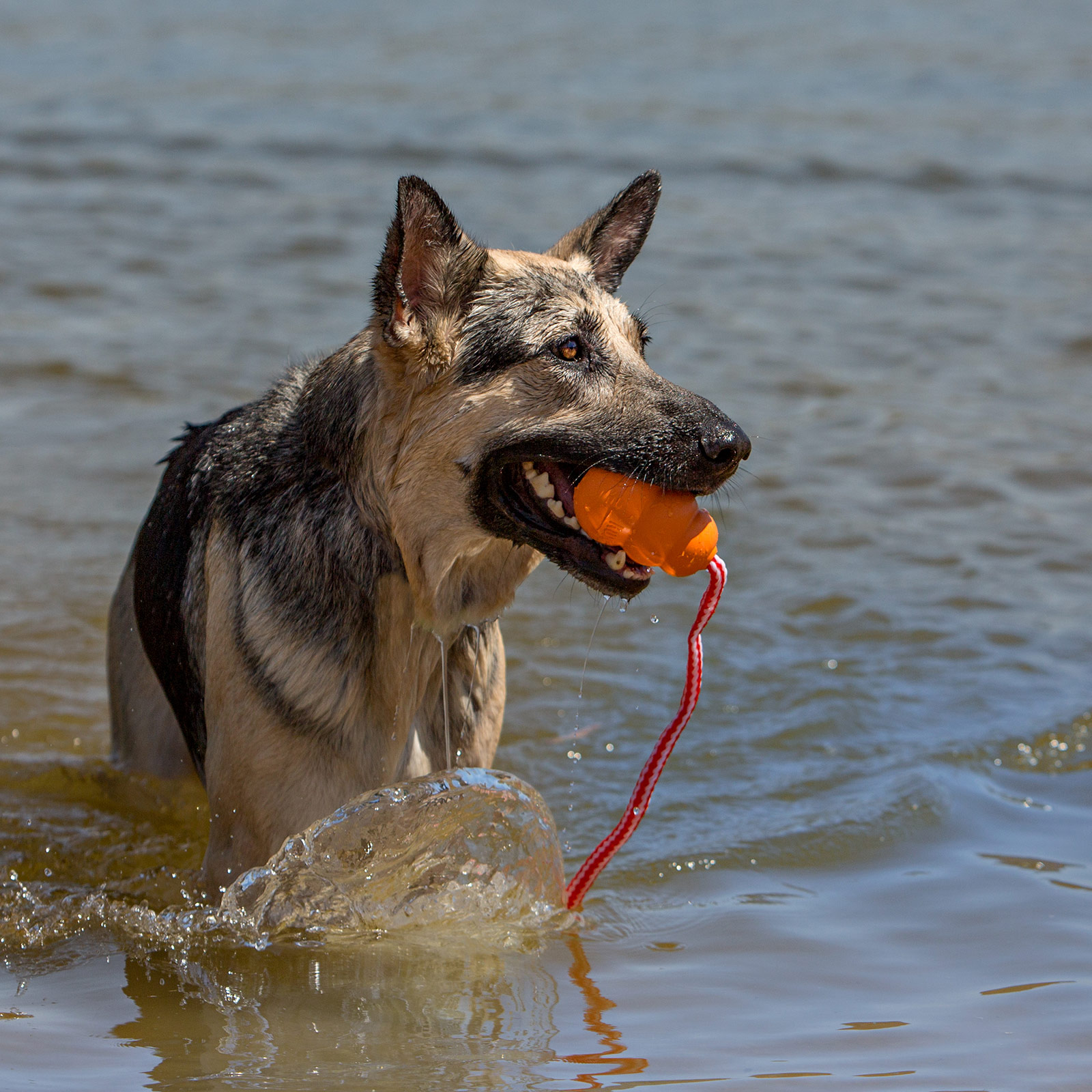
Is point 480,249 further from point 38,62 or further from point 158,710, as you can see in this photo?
Result: point 38,62

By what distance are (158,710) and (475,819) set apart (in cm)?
148

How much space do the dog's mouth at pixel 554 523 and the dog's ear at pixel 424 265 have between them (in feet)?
1.63

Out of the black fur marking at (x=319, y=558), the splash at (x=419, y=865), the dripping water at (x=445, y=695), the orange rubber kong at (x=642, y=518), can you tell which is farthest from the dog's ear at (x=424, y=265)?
the splash at (x=419, y=865)

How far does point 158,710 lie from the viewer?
17.9 feet

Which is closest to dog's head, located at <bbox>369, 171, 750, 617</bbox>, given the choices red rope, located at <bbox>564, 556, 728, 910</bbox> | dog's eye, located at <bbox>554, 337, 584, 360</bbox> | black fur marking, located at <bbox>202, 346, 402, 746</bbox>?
dog's eye, located at <bbox>554, 337, 584, 360</bbox>

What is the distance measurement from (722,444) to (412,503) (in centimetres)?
92

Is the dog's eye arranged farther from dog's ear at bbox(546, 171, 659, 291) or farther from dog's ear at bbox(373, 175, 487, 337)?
dog's ear at bbox(546, 171, 659, 291)

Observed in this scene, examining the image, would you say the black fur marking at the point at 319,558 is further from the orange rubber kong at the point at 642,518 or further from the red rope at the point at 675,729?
the red rope at the point at 675,729

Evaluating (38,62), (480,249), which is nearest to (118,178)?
(38,62)

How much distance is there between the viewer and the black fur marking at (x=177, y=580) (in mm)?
4820

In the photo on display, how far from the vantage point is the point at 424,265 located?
4164 millimetres

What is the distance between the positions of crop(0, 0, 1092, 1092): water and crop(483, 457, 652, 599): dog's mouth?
125 centimetres

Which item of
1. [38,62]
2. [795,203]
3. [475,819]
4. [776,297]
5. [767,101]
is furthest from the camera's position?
[38,62]

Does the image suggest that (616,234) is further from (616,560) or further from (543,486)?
(616,560)
